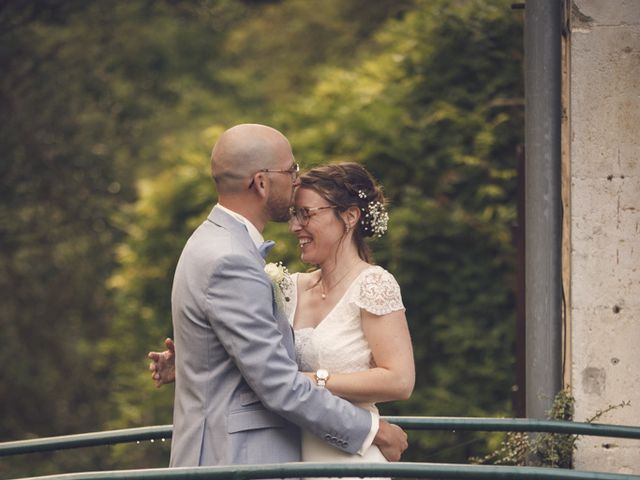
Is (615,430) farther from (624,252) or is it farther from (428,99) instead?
(428,99)

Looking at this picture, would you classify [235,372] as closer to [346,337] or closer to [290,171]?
[346,337]

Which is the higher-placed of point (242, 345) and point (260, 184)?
point (260, 184)

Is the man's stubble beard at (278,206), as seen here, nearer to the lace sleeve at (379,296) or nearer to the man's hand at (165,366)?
the lace sleeve at (379,296)

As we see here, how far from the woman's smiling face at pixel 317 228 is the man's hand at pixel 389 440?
Answer: 63 cm

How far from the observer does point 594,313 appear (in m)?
3.70

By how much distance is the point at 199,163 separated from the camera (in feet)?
Result: 25.0

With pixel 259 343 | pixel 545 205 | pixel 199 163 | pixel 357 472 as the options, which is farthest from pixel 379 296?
pixel 199 163

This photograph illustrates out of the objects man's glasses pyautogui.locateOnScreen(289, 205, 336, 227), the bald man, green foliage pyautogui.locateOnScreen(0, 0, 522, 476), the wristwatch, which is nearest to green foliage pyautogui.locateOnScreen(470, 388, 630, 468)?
the bald man

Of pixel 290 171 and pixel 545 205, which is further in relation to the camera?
pixel 545 205

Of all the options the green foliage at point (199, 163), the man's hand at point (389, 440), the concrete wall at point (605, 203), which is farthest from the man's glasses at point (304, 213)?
the green foliage at point (199, 163)

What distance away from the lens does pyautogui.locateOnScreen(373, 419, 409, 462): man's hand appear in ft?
11.2

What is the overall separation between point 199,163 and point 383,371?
4.46 metres

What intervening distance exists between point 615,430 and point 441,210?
359 cm

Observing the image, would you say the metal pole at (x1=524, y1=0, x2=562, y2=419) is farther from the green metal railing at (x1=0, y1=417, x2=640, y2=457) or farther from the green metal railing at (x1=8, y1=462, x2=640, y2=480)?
the green metal railing at (x1=8, y1=462, x2=640, y2=480)
